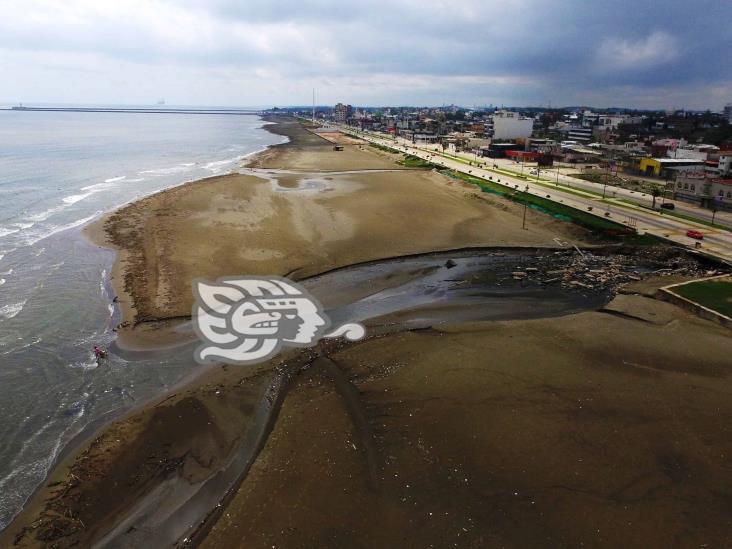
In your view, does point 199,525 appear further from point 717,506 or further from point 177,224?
point 177,224

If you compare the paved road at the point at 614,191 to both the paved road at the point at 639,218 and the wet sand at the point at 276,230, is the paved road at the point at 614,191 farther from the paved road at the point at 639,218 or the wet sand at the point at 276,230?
the wet sand at the point at 276,230

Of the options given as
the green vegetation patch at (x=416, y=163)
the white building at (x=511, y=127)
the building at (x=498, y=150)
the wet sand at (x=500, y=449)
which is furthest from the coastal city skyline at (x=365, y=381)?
the white building at (x=511, y=127)

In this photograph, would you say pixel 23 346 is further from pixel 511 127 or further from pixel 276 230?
pixel 511 127

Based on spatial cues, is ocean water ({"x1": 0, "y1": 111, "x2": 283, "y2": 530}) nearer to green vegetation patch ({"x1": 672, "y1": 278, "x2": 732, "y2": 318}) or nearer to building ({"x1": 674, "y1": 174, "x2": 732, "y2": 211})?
green vegetation patch ({"x1": 672, "y1": 278, "x2": 732, "y2": 318})

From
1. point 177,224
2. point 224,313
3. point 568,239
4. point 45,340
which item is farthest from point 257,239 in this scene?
point 568,239

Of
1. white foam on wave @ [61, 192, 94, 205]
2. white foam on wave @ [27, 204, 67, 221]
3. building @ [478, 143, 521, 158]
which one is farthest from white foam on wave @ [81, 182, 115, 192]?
building @ [478, 143, 521, 158]
